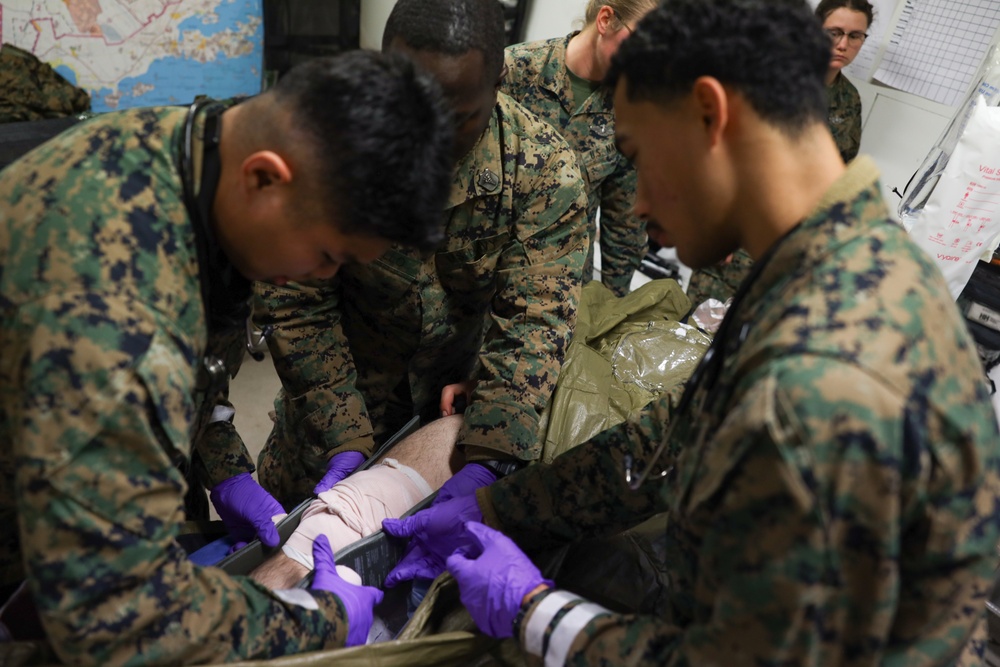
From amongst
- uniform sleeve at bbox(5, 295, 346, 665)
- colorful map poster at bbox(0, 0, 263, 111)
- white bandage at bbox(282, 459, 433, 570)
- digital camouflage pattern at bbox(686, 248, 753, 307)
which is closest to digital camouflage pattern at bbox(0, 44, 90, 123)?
colorful map poster at bbox(0, 0, 263, 111)

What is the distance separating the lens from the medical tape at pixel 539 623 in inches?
46.4

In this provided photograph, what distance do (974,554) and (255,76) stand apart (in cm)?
413

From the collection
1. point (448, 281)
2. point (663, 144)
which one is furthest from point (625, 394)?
point (663, 144)

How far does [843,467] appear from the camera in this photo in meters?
0.79

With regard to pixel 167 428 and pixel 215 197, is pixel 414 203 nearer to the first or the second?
pixel 215 197

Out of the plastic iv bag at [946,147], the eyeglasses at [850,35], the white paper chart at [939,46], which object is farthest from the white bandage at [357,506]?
the white paper chart at [939,46]

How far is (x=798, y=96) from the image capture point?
0.95 m

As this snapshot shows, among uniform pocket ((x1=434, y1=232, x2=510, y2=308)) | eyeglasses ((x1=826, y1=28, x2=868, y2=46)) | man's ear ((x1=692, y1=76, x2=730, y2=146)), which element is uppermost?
man's ear ((x1=692, y1=76, x2=730, y2=146))

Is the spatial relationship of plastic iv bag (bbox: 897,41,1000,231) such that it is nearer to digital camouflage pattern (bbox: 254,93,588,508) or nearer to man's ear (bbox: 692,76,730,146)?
digital camouflage pattern (bbox: 254,93,588,508)

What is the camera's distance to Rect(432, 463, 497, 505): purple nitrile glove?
164cm

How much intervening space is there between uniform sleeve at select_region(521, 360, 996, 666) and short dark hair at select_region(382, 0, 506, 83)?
3.87ft

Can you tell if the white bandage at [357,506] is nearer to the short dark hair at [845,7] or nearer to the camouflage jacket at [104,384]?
the camouflage jacket at [104,384]

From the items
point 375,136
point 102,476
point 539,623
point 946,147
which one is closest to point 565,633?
point 539,623

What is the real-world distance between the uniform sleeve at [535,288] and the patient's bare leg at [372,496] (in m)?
0.10
